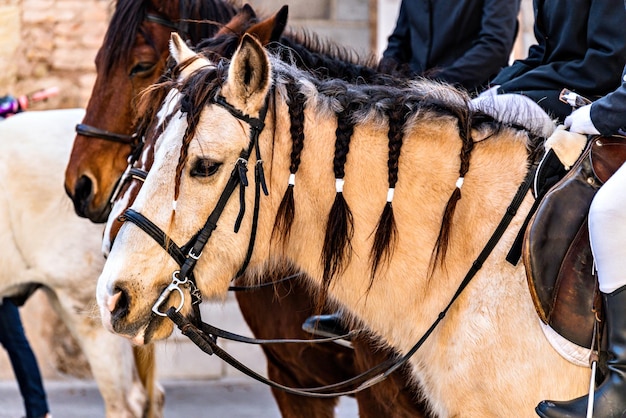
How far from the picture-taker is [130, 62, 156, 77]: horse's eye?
3.89 metres

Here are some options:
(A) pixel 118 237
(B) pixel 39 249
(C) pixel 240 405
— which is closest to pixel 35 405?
(B) pixel 39 249

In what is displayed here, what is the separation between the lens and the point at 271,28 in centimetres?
353

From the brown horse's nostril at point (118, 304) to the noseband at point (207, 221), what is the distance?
7cm

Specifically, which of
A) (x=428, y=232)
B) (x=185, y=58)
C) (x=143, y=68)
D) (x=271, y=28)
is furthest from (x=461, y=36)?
(x=428, y=232)

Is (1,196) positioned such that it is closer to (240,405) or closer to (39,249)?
(39,249)

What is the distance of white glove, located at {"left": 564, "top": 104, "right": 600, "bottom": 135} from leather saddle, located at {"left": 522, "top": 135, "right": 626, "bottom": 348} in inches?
3.6

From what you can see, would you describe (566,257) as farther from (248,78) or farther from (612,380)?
(248,78)

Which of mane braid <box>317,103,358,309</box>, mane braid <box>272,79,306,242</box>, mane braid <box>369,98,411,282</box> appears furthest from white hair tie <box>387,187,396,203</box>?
mane braid <box>272,79,306,242</box>

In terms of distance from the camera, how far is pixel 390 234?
2.47 metres

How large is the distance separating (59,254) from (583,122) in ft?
9.40

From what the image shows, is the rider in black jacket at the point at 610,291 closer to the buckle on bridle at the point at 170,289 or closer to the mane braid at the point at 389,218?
the mane braid at the point at 389,218

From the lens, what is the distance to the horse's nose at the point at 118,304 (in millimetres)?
2387

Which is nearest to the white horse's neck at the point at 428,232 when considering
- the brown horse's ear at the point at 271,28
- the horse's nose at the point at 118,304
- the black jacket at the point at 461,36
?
the horse's nose at the point at 118,304

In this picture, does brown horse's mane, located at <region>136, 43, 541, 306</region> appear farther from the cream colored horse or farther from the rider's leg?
the rider's leg
